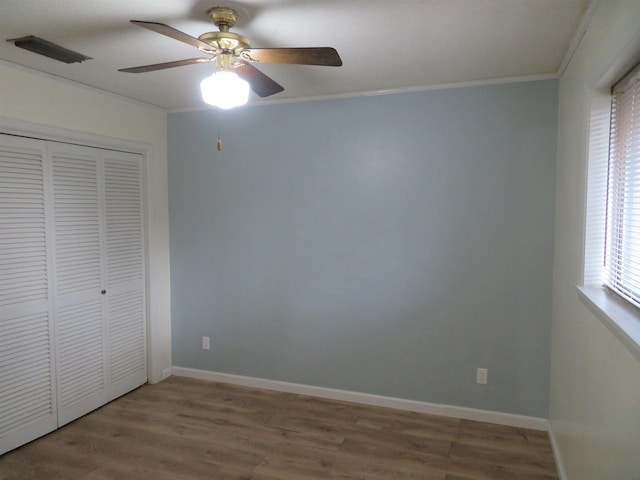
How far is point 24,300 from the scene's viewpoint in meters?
2.76

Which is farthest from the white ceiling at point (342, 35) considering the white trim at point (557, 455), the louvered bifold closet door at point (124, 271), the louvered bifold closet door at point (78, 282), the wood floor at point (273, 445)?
the wood floor at point (273, 445)

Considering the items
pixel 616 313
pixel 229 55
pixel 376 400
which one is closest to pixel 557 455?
pixel 376 400

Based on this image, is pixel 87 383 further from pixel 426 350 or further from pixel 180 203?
pixel 426 350

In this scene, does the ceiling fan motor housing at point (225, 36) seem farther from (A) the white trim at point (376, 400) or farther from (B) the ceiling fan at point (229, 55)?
(A) the white trim at point (376, 400)

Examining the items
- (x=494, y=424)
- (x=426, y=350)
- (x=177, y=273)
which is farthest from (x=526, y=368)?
(x=177, y=273)

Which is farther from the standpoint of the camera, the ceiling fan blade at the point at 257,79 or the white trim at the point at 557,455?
the white trim at the point at 557,455

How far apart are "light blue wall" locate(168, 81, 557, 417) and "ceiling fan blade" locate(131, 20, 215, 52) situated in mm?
1617

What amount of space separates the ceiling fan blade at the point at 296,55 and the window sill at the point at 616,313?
4.70ft

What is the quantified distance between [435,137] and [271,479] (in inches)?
A: 98.4

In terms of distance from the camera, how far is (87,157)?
3176 millimetres

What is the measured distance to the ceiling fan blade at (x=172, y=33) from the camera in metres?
1.58

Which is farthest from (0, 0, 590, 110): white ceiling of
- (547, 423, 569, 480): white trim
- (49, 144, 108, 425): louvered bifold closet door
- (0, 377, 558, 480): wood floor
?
(0, 377, 558, 480): wood floor

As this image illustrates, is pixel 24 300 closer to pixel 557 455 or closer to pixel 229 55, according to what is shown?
pixel 229 55

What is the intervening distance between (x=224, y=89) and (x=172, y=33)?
28cm
